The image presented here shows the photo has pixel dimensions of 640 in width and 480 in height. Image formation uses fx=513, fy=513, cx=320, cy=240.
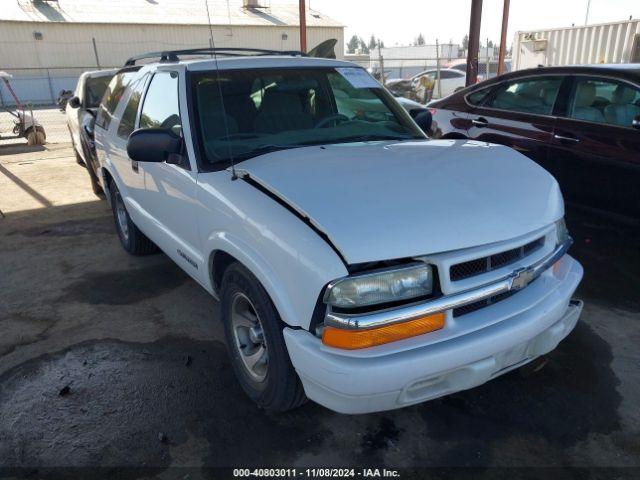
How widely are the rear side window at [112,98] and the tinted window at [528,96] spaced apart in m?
3.88

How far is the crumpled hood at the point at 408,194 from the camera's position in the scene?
2.14 m

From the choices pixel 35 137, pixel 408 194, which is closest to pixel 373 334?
pixel 408 194

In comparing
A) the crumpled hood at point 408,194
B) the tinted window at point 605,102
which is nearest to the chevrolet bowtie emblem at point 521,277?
the crumpled hood at point 408,194

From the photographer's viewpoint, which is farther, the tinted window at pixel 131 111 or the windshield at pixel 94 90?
the windshield at pixel 94 90

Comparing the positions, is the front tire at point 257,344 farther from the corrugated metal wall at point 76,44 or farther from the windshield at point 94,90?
the corrugated metal wall at point 76,44

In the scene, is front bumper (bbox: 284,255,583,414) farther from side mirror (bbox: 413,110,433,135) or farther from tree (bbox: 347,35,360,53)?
tree (bbox: 347,35,360,53)

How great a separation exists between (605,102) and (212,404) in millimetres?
4433

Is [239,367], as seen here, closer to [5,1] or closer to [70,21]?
[70,21]

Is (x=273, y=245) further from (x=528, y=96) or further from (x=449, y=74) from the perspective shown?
(x=449, y=74)

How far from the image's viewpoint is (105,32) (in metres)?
32.0

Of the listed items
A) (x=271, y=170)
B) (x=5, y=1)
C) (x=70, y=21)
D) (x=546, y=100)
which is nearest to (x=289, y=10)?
(x=70, y=21)

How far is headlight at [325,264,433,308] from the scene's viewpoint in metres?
2.07

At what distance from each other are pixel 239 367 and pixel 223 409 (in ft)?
0.78

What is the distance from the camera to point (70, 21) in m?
31.0
